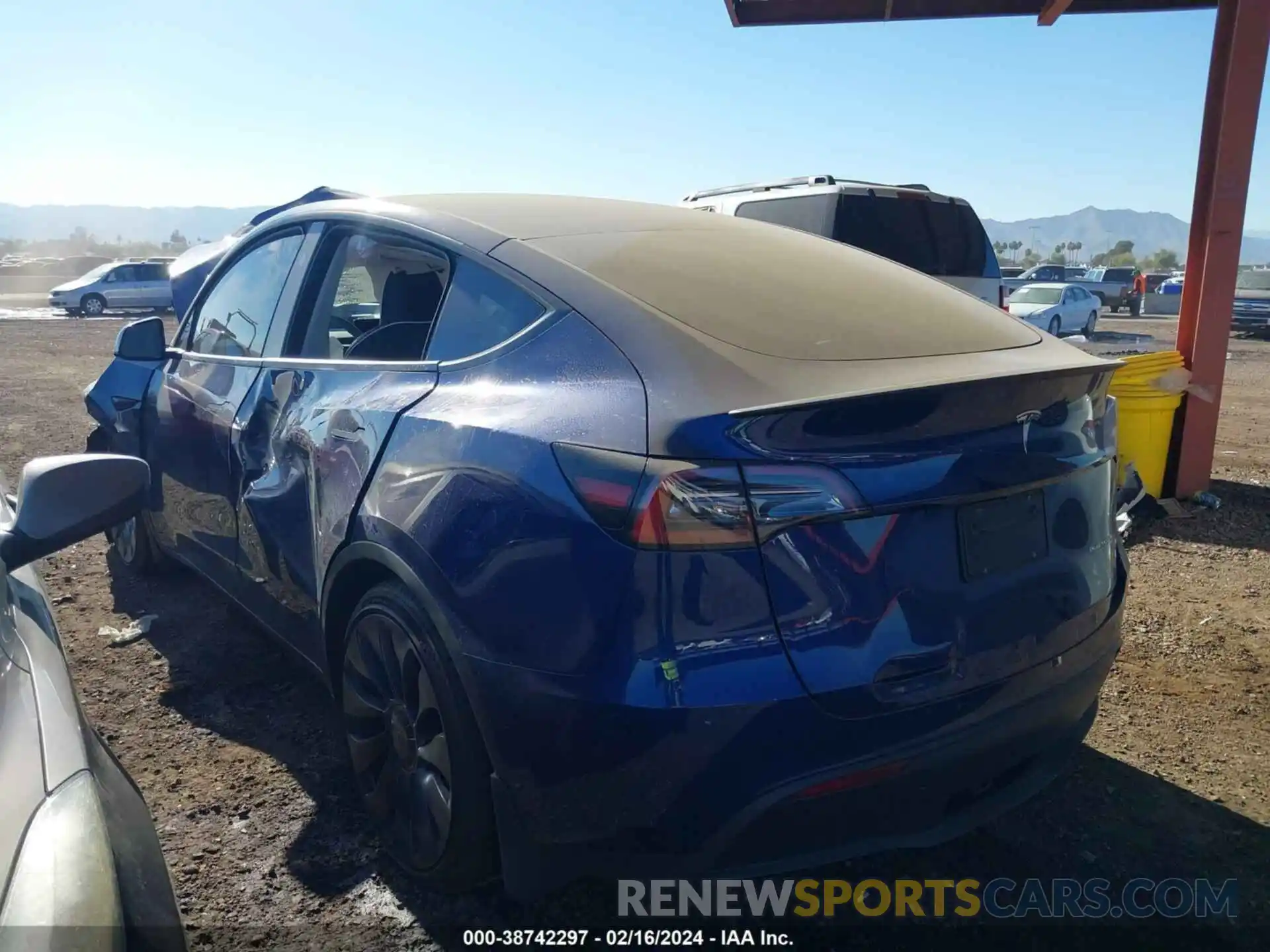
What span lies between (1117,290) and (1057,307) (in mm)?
14916

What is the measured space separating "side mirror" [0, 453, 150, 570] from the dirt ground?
3.78ft

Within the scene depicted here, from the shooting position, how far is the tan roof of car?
228cm

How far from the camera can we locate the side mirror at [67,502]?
1.84m

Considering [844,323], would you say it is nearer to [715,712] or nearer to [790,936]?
[715,712]

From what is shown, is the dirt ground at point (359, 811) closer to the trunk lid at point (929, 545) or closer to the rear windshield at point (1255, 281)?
the trunk lid at point (929, 545)

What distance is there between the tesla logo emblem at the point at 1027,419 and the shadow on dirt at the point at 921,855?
1.26 m

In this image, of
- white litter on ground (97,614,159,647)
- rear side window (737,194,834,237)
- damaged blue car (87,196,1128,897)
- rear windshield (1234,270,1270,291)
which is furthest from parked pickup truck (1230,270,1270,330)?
white litter on ground (97,614,159,647)

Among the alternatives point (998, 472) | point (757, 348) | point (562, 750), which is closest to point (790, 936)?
point (562, 750)

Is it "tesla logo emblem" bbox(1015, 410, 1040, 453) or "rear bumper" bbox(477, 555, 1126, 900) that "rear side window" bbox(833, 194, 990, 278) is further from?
"rear bumper" bbox(477, 555, 1126, 900)

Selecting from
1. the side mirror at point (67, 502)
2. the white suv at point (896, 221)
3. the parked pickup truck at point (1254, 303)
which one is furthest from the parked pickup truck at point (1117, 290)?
the side mirror at point (67, 502)

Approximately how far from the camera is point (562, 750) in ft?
6.44

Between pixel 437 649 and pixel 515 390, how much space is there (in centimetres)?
63

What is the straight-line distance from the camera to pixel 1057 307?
24.8 m

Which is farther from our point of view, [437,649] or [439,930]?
[439,930]
